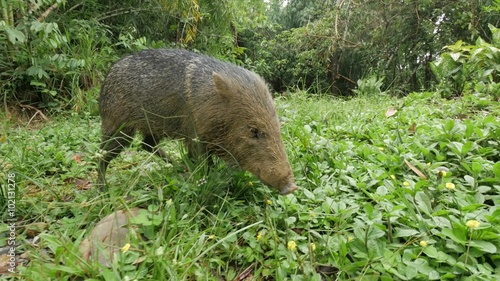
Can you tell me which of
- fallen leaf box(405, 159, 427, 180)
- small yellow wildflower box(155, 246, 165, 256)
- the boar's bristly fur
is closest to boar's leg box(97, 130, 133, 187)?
the boar's bristly fur

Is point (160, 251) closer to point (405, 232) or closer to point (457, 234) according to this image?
point (405, 232)

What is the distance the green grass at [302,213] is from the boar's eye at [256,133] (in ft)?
0.94

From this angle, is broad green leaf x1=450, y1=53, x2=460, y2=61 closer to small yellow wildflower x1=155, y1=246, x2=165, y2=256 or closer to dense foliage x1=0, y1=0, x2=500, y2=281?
dense foliage x1=0, y1=0, x2=500, y2=281

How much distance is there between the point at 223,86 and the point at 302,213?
1071mm

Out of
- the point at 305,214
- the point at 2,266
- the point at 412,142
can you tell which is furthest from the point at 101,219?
the point at 412,142

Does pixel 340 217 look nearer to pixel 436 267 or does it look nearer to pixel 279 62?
pixel 436 267

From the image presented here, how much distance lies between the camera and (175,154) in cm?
331

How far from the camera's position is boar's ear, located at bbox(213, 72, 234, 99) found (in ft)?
8.50

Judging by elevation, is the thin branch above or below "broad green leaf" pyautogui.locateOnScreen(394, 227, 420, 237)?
above

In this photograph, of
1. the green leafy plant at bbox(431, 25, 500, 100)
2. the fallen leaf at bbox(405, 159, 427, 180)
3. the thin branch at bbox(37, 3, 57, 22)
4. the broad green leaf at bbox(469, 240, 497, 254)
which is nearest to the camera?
the broad green leaf at bbox(469, 240, 497, 254)

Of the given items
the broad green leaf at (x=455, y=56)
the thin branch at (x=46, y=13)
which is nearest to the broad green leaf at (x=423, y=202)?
the broad green leaf at (x=455, y=56)

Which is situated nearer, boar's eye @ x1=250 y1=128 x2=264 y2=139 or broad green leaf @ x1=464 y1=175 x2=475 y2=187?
broad green leaf @ x1=464 y1=175 x2=475 y2=187

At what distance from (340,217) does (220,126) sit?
1.08m

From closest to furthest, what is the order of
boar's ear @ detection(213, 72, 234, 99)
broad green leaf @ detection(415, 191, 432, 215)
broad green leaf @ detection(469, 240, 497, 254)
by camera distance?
broad green leaf @ detection(469, 240, 497, 254) → broad green leaf @ detection(415, 191, 432, 215) → boar's ear @ detection(213, 72, 234, 99)
